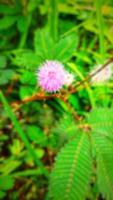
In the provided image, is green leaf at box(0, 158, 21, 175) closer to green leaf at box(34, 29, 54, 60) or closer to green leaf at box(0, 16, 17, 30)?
green leaf at box(34, 29, 54, 60)

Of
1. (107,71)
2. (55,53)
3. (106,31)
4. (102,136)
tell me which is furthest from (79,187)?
(106,31)

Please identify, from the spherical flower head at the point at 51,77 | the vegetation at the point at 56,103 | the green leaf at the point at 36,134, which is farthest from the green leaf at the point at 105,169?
the green leaf at the point at 36,134

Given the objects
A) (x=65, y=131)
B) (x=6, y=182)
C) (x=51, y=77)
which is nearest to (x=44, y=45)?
(x=51, y=77)

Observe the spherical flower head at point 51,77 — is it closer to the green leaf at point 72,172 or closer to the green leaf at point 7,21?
the green leaf at point 72,172

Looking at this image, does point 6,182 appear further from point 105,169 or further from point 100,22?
point 100,22

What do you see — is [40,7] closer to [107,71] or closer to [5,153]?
[107,71]
